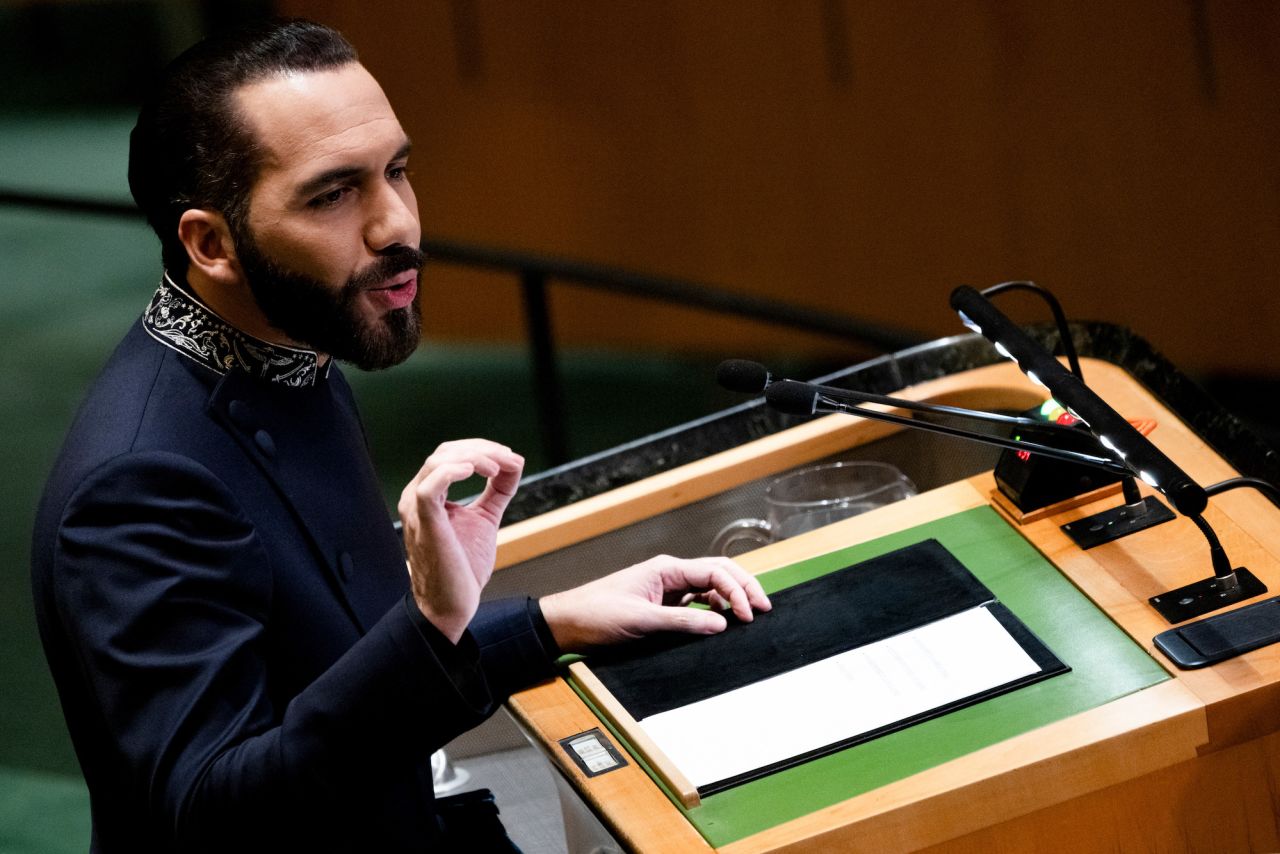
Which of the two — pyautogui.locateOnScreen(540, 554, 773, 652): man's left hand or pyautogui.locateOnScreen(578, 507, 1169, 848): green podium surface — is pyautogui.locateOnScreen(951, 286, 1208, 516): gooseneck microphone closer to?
pyautogui.locateOnScreen(578, 507, 1169, 848): green podium surface

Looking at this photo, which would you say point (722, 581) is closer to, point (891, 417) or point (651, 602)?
point (651, 602)

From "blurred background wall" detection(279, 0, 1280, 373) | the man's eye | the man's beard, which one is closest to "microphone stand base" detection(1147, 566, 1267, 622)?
the man's beard

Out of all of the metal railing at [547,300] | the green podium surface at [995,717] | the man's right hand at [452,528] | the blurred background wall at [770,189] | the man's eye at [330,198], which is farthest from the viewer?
the blurred background wall at [770,189]

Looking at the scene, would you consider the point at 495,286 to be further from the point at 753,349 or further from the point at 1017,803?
the point at 1017,803

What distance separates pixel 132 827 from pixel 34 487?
3.26 m

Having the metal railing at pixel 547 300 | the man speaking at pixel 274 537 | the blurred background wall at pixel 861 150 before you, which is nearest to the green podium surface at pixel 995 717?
the man speaking at pixel 274 537

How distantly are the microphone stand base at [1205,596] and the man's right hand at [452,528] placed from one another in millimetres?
685

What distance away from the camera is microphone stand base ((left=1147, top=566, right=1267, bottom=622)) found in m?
1.69

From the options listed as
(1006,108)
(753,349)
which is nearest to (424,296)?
(753,349)

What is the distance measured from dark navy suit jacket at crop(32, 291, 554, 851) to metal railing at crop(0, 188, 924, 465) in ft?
5.82

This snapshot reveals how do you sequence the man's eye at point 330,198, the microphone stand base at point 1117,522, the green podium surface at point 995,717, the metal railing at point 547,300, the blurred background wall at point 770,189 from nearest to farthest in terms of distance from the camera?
1. the green podium surface at point 995,717
2. the man's eye at point 330,198
3. the microphone stand base at point 1117,522
4. the metal railing at point 547,300
5. the blurred background wall at point 770,189

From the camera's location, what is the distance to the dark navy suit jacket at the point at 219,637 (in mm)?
1451

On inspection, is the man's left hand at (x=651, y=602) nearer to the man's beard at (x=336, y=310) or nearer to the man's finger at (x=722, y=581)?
the man's finger at (x=722, y=581)

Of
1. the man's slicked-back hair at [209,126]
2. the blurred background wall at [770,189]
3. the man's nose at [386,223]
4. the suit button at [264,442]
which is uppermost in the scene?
the man's slicked-back hair at [209,126]
